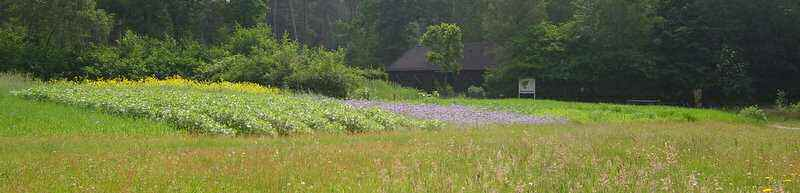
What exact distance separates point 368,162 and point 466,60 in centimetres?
4382

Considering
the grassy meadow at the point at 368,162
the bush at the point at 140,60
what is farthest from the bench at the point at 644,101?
the grassy meadow at the point at 368,162

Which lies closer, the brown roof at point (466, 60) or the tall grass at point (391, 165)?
the tall grass at point (391, 165)

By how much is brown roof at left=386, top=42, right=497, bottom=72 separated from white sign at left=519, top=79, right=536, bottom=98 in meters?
6.64

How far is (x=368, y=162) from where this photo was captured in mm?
8602

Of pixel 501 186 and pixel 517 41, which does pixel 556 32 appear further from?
pixel 501 186

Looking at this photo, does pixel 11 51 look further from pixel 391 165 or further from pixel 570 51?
pixel 391 165

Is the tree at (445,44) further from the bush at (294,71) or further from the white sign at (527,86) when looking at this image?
the bush at (294,71)

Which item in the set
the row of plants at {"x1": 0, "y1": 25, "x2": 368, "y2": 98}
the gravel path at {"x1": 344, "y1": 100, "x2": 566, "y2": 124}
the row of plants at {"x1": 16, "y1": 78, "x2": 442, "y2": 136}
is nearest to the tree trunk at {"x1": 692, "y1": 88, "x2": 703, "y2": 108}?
the row of plants at {"x1": 0, "y1": 25, "x2": 368, "y2": 98}

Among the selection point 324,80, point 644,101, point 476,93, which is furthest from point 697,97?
point 324,80

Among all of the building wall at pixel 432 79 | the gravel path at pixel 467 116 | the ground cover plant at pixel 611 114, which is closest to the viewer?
the gravel path at pixel 467 116

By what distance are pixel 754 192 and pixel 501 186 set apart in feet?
7.34

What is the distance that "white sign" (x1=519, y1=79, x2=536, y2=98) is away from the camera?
1649 inches

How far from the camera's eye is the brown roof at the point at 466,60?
1999 inches

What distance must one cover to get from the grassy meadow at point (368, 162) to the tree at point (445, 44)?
3224 cm
